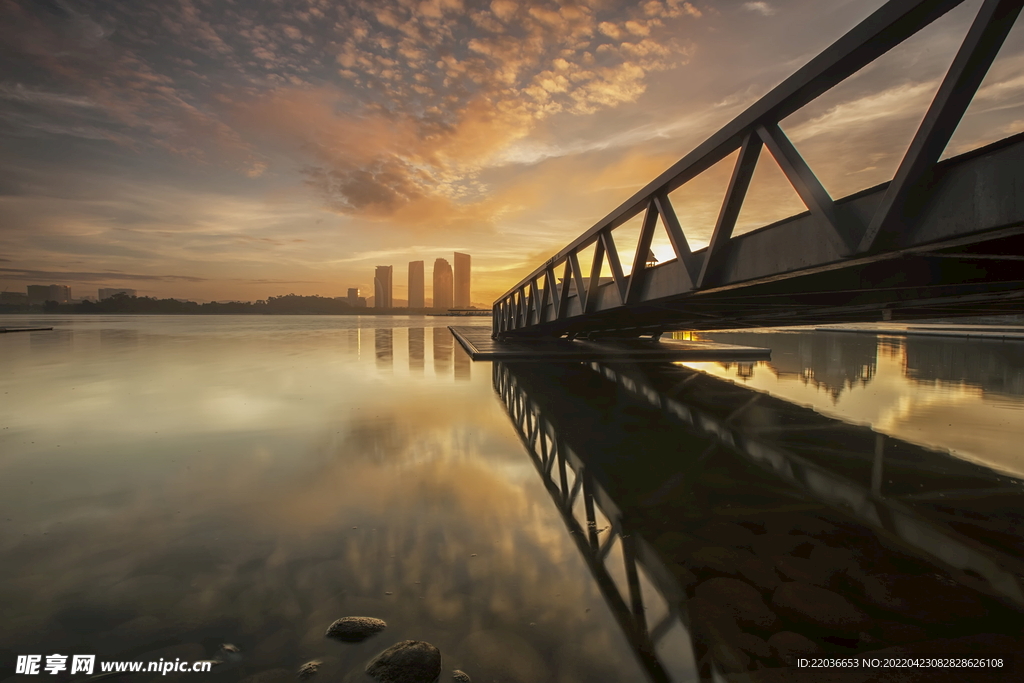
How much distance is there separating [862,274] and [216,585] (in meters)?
7.91

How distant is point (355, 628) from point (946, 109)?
5.66m

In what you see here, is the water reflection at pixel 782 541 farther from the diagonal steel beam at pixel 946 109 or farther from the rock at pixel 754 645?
the diagonal steel beam at pixel 946 109

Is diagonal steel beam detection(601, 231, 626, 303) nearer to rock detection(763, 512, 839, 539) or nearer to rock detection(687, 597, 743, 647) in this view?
rock detection(763, 512, 839, 539)

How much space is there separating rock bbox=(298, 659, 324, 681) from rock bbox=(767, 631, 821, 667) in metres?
2.35

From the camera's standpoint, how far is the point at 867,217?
490 cm

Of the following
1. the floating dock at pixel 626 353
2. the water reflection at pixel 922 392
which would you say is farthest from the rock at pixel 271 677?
the floating dock at pixel 626 353

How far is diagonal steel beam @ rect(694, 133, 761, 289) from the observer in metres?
5.98

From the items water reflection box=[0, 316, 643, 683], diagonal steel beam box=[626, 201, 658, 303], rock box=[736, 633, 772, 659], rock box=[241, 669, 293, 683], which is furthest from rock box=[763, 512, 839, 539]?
diagonal steel beam box=[626, 201, 658, 303]

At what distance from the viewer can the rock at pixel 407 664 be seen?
2365mm

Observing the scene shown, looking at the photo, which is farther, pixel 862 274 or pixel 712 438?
pixel 712 438

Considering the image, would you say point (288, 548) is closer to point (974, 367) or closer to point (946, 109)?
point (946, 109)

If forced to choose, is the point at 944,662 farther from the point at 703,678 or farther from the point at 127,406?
the point at 127,406

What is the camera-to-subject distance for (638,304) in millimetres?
10273

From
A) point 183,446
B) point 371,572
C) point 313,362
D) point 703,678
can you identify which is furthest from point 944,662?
point 313,362
